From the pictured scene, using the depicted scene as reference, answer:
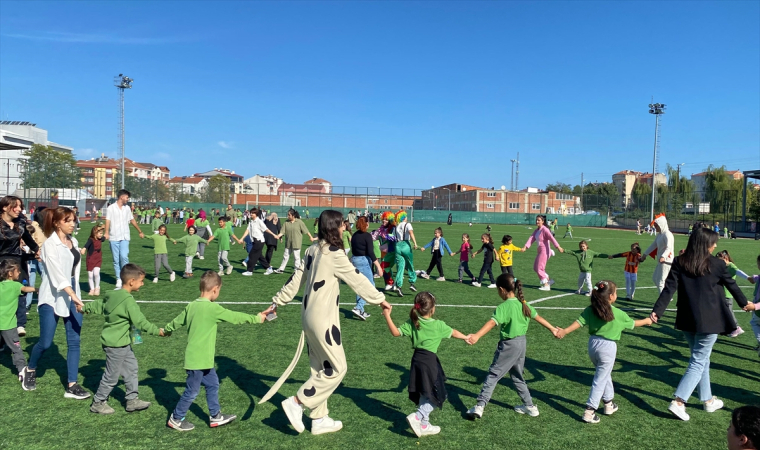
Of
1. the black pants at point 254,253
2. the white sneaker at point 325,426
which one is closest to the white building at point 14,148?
the black pants at point 254,253

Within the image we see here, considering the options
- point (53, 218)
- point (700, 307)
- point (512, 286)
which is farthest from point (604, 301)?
Answer: point (53, 218)

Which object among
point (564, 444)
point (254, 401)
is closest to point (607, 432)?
point (564, 444)

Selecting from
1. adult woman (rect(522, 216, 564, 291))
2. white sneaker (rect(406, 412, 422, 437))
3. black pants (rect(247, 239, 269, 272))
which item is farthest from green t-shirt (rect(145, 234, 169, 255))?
white sneaker (rect(406, 412, 422, 437))

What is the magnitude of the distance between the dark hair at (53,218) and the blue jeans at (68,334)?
2.68 feet

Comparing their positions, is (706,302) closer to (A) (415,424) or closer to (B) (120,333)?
(A) (415,424)

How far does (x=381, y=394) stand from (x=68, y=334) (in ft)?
11.2

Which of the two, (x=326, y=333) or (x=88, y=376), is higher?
(x=326, y=333)

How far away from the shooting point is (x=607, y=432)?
4.58 metres

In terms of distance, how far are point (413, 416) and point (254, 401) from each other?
1.83m

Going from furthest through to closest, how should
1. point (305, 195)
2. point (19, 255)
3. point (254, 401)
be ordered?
point (305, 195), point (19, 255), point (254, 401)

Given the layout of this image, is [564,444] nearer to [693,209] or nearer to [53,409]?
[53,409]

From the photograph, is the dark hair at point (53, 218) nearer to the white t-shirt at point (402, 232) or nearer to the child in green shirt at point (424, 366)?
the child in green shirt at point (424, 366)

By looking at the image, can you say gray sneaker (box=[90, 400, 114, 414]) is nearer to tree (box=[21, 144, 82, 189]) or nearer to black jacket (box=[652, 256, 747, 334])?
black jacket (box=[652, 256, 747, 334])

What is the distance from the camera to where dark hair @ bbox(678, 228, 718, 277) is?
492 cm
